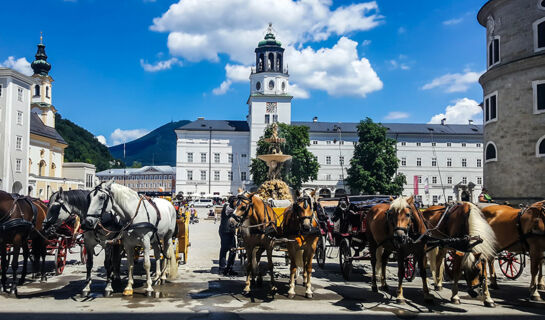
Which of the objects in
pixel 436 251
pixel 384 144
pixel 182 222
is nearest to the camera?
pixel 436 251

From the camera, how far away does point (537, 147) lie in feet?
85.7

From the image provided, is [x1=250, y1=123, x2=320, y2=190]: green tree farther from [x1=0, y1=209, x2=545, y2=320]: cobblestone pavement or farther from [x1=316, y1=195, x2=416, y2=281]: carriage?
[x1=0, y1=209, x2=545, y2=320]: cobblestone pavement

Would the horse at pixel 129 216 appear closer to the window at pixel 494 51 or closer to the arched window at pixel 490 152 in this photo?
the arched window at pixel 490 152

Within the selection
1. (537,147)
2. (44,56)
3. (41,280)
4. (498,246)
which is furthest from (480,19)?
(44,56)

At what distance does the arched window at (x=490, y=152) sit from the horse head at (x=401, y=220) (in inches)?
913

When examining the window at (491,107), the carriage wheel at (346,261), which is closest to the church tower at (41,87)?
the window at (491,107)

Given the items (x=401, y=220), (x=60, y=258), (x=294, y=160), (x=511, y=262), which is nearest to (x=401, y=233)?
(x=401, y=220)

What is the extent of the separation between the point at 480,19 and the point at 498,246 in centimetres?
2719

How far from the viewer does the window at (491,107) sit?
2850 cm

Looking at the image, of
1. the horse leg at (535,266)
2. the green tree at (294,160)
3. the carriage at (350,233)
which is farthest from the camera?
the green tree at (294,160)

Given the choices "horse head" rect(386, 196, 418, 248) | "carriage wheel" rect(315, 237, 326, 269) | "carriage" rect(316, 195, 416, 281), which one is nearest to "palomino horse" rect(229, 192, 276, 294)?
"carriage" rect(316, 195, 416, 281)

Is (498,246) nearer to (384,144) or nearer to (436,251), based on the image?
(436,251)

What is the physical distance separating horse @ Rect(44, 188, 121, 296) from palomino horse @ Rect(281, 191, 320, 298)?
152 inches

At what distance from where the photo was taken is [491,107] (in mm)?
29062
